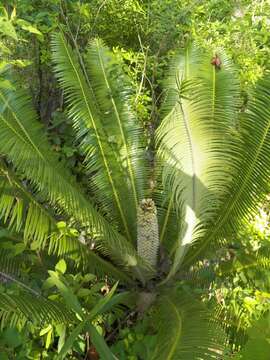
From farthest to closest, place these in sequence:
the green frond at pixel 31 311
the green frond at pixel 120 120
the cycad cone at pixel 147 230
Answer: the green frond at pixel 120 120 → the cycad cone at pixel 147 230 → the green frond at pixel 31 311

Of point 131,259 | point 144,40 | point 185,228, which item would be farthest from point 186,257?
point 144,40

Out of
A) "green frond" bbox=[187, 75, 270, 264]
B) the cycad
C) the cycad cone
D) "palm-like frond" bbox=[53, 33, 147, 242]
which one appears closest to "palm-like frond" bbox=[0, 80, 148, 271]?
the cycad

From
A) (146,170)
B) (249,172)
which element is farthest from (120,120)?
(249,172)

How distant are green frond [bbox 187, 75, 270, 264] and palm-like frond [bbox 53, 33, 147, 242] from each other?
0.60 meters

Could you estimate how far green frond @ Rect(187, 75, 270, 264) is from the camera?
8.75ft

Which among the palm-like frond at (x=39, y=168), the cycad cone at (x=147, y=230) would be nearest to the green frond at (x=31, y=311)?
the palm-like frond at (x=39, y=168)

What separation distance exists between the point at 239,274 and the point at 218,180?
0.59m

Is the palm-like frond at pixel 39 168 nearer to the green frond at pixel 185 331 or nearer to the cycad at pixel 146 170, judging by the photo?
the cycad at pixel 146 170

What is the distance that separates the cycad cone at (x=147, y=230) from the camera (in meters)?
2.62

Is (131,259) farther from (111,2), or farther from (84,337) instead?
(111,2)

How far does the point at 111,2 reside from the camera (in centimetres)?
361

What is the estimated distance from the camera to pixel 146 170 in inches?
123

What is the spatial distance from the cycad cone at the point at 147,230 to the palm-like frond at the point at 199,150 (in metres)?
0.15

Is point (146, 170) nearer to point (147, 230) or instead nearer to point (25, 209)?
point (147, 230)
